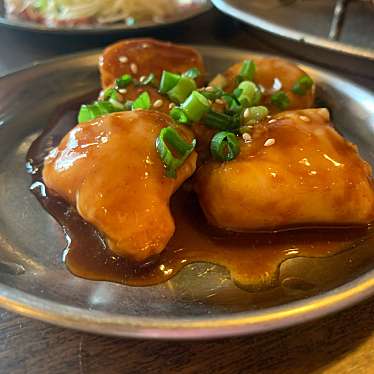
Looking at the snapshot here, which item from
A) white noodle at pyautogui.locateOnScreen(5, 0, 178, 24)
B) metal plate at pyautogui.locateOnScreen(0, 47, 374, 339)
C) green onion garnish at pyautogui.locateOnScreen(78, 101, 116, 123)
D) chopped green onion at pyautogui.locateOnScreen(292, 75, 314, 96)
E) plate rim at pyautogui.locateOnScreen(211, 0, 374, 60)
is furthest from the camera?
white noodle at pyautogui.locateOnScreen(5, 0, 178, 24)

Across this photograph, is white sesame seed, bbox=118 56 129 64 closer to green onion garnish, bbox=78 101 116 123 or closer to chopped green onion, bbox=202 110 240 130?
green onion garnish, bbox=78 101 116 123

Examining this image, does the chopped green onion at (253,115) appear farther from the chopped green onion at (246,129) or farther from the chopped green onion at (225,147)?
the chopped green onion at (225,147)

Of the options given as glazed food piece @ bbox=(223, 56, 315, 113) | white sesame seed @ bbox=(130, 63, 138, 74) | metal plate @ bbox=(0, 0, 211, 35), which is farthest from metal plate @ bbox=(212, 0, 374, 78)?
white sesame seed @ bbox=(130, 63, 138, 74)

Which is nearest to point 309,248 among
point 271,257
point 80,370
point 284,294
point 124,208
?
point 271,257

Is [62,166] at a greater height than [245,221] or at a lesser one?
greater

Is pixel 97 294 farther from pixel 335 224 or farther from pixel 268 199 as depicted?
pixel 335 224

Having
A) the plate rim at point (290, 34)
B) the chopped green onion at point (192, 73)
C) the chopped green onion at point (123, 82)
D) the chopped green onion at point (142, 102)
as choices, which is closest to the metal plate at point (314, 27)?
the plate rim at point (290, 34)
